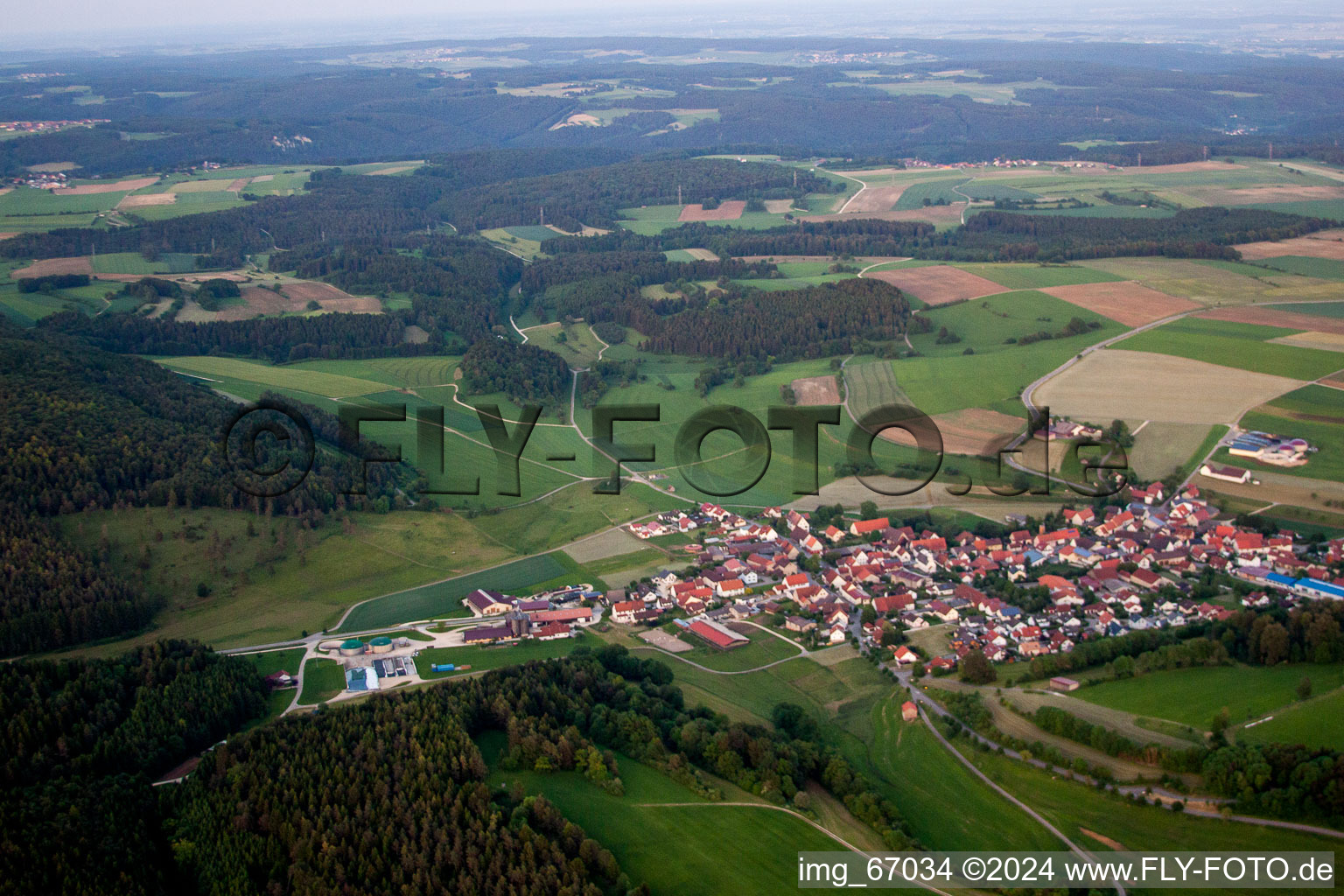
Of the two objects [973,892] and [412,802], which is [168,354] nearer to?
[412,802]

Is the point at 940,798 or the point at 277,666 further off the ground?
the point at 277,666

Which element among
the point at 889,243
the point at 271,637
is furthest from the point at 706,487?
the point at 889,243

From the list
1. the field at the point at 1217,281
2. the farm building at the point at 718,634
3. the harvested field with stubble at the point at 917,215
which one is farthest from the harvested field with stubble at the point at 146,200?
the farm building at the point at 718,634

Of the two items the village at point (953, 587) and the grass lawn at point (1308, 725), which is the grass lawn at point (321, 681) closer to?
the village at point (953, 587)

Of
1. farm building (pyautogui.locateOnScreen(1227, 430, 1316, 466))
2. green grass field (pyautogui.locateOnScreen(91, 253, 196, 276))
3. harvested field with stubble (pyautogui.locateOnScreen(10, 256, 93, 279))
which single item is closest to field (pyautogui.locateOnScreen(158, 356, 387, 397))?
harvested field with stubble (pyautogui.locateOnScreen(10, 256, 93, 279))

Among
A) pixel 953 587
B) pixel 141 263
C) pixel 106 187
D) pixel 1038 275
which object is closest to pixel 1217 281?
pixel 1038 275

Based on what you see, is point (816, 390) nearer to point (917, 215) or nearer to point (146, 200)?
point (917, 215)
